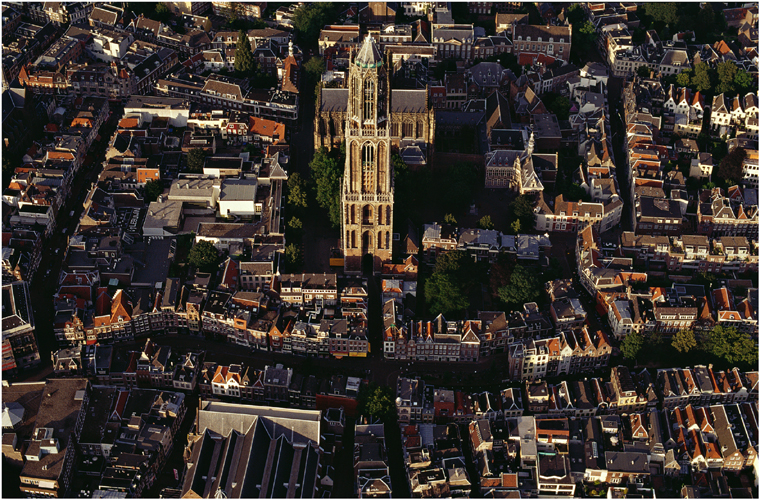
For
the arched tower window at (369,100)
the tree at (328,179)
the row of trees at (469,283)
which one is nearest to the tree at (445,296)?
the row of trees at (469,283)

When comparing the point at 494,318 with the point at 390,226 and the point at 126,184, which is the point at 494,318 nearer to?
the point at 390,226

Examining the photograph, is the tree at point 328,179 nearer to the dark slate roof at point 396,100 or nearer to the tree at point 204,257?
the dark slate roof at point 396,100

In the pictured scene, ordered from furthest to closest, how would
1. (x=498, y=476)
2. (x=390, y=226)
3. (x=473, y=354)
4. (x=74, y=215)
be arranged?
1. (x=74, y=215)
2. (x=390, y=226)
3. (x=473, y=354)
4. (x=498, y=476)

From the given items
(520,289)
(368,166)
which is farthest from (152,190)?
(520,289)

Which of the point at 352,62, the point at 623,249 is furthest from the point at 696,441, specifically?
the point at 352,62

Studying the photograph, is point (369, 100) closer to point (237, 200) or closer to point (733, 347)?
point (237, 200)

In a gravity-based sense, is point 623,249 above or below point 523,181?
below

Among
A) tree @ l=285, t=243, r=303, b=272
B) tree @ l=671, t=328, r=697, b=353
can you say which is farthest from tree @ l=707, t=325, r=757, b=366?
tree @ l=285, t=243, r=303, b=272
